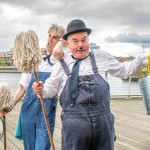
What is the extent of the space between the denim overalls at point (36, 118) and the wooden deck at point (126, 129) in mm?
1999

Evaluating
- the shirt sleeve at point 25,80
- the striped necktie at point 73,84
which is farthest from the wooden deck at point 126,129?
the striped necktie at point 73,84

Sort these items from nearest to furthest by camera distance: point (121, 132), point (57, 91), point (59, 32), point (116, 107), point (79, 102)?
point (79, 102) < point (57, 91) < point (59, 32) < point (121, 132) < point (116, 107)

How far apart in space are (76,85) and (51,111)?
60cm

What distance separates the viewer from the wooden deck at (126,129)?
186 inches

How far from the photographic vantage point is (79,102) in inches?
83.1

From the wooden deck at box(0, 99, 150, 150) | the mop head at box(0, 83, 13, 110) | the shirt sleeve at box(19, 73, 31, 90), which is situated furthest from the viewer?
the wooden deck at box(0, 99, 150, 150)

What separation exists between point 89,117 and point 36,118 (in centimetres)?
66

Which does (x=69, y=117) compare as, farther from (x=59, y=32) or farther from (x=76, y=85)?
(x=59, y=32)

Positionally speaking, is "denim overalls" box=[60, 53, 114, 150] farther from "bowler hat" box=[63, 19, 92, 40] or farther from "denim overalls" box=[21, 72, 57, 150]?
"denim overalls" box=[21, 72, 57, 150]

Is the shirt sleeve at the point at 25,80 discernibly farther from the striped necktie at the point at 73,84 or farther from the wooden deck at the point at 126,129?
the wooden deck at the point at 126,129

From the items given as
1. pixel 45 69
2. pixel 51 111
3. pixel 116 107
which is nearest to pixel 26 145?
pixel 51 111

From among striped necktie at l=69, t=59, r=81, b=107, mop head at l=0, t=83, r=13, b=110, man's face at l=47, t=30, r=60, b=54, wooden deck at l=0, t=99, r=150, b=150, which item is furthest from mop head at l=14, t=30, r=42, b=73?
wooden deck at l=0, t=99, r=150, b=150

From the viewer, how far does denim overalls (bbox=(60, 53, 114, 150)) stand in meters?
2.11

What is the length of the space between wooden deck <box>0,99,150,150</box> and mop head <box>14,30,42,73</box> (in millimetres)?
3016
